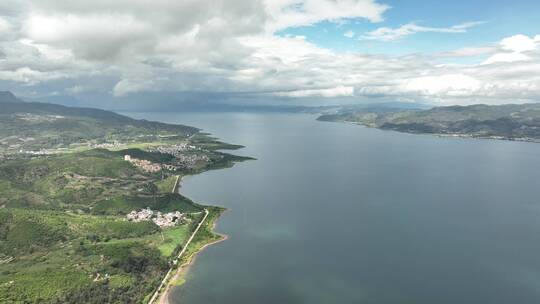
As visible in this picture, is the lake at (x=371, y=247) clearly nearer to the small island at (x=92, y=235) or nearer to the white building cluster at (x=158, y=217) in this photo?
the small island at (x=92, y=235)

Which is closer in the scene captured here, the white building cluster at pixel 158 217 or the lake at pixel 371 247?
the lake at pixel 371 247

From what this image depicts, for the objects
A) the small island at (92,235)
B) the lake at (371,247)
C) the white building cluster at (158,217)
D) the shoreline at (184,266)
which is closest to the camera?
the small island at (92,235)

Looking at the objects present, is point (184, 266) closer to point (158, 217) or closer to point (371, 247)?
point (158, 217)

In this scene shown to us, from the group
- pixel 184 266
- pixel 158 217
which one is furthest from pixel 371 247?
pixel 158 217

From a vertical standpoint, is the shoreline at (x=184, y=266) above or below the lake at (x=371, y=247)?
below

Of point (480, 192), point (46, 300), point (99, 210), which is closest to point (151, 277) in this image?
point (46, 300)

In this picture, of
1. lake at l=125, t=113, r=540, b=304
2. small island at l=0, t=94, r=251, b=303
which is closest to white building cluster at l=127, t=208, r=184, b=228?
small island at l=0, t=94, r=251, b=303

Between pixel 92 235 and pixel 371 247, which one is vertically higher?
pixel 371 247

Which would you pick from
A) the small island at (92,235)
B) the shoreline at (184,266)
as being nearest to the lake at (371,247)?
the shoreline at (184,266)
